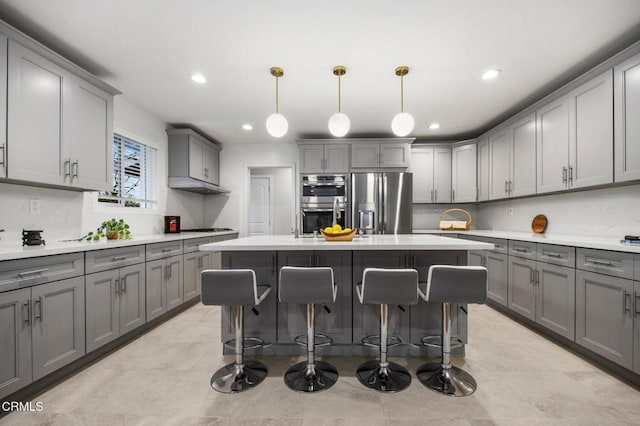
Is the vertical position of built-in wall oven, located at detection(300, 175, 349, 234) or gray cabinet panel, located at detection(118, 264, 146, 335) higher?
built-in wall oven, located at detection(300, 175, 349, 234)

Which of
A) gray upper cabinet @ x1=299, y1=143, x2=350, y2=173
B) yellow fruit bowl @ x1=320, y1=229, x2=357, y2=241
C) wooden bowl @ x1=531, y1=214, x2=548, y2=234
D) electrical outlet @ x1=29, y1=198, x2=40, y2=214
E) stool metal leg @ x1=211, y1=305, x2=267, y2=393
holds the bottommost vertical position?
stool metal leg @ x1=211, y1=305, x2=267, y2=393

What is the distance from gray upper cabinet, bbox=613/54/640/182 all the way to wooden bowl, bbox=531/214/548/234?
4.03 feet

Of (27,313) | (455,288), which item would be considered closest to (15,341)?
(27,313)

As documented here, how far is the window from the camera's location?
10.5 feet

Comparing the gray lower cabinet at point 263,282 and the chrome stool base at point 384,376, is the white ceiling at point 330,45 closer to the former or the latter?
the gray lower cabinet at point 263,282

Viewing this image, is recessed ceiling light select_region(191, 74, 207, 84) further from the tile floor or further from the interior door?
the interior door

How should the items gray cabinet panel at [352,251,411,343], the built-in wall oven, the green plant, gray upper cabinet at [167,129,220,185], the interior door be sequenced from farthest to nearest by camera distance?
the interior door → the built-in wall oven → gray upper cabinet at [167,129,220,185] → the green plant → gray cabinet panel at [352,251,411,343]

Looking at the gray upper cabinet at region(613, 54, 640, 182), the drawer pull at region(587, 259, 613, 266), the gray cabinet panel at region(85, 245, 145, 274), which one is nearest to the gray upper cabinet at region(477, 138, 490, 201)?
the gray upper cabinet at region(613, 54, 640, 182)

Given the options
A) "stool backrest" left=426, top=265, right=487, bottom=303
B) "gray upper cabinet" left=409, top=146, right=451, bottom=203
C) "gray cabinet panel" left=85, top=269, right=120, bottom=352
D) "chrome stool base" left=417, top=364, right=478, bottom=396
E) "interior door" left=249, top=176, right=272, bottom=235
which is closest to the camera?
"stool backrest" left=426, top=265, right=487, bottom=303

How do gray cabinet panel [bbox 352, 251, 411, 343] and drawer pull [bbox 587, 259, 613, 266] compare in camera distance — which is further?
gray cabinet panel [bbox 352, 251, 411, 343]

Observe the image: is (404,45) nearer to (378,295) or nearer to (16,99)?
(378,295)

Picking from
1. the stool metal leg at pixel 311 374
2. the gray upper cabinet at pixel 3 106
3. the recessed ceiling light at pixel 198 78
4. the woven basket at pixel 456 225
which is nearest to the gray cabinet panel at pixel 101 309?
the gray upper cabinet at pixel 3 106

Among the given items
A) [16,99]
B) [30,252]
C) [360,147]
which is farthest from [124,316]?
[360,147]

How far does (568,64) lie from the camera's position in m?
2.49
